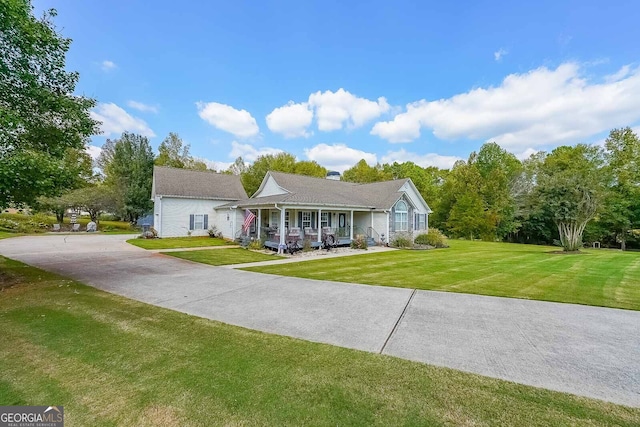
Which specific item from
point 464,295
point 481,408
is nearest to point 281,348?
point 481,408

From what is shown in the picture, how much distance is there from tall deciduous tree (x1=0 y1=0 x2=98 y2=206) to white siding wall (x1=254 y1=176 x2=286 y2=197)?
13641 millimetres

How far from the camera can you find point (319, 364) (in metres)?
3.70

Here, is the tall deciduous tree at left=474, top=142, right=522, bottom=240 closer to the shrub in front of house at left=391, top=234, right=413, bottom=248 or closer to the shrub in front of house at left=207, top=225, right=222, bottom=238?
the shrub in front of house at left=391, top=234, right=413, bottom=248

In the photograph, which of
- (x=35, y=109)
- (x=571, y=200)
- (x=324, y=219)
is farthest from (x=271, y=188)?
(x=571, y=200)

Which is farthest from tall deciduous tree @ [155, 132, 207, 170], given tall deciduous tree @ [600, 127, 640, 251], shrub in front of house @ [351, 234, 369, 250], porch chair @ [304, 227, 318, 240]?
tall deciduous tree @ [600, 127, 640, 251]

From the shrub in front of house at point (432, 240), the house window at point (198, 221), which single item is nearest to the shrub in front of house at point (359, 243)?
the shrub in front of house at point (432, 240)

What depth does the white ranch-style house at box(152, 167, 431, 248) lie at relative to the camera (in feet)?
63.9

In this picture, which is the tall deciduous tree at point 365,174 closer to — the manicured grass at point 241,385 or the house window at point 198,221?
the house window at point 198,221

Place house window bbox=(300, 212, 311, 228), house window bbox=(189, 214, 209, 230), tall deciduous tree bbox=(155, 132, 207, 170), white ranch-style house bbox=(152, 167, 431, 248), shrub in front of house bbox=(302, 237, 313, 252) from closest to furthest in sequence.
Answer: shrub in front of house bbox=(302, 237, 313, 252)
white ranch-style house bbox=(152, 167, 431, 248)
house window bbox=(300, 212, 311, 228)
house window bbox=(189, 214, 209, 230)
tall deciduous tree bbox=(155, 132, 207, 170)

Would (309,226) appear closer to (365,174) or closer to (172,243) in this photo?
(172,243)

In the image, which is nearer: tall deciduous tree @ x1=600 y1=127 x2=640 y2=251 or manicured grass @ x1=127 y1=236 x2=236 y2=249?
manicured grass @ x1=127 y1=236 x2=236 y2=249

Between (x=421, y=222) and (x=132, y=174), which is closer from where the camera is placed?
(x=421, y=222)

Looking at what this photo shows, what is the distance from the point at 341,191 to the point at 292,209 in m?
6.82

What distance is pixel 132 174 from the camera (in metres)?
32.8
